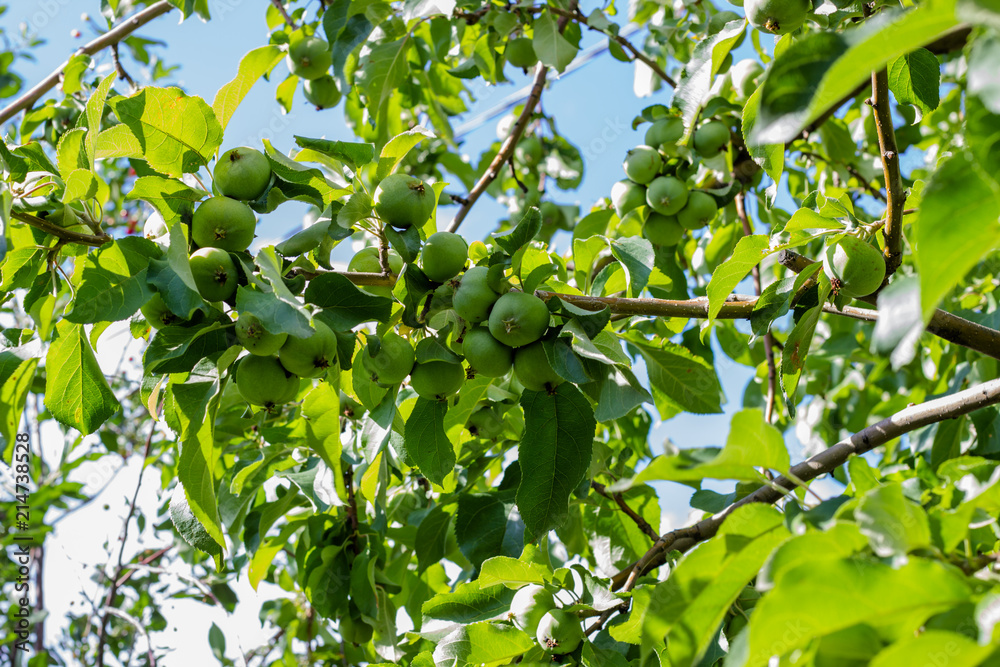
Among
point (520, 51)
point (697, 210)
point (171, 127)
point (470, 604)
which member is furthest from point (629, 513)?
point (520, 51)

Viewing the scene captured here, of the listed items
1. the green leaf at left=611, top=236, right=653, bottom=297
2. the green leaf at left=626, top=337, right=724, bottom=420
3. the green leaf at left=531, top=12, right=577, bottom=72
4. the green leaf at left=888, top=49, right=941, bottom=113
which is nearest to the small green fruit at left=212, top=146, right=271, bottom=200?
the green leaf at left=611, top=236, right=653, bottom=297

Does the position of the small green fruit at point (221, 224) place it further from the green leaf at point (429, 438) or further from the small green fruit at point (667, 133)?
the small green fruit at point (667, 133)

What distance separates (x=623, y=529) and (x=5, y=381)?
1997 mm

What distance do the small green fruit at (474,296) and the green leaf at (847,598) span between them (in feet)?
3.17

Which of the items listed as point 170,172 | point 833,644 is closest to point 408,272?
point 170,172

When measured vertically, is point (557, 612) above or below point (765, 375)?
below

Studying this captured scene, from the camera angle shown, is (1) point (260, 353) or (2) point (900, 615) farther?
(1) point (260, 353)

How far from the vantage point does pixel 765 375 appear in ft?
13.5

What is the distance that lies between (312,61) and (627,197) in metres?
1.60

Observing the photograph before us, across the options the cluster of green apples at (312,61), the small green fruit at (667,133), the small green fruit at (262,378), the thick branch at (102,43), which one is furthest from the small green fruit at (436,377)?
the thick branch at (102,43)

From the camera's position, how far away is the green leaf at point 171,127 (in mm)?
1739

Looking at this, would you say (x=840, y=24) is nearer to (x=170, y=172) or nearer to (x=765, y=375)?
(x=170, y=172)

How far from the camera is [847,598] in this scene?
0.92 m

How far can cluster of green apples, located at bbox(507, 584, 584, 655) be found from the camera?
179 cm
